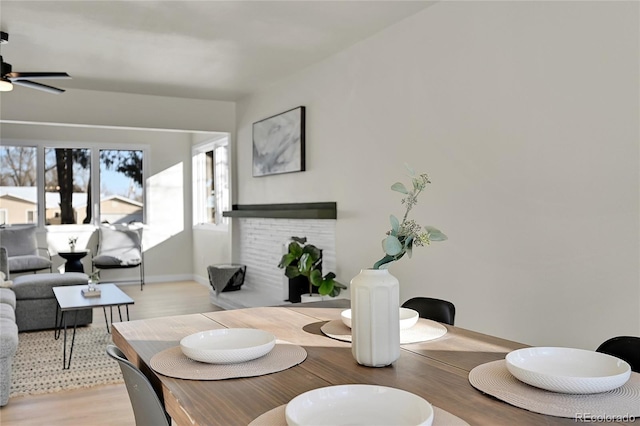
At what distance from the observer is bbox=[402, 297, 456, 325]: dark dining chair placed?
2.28 metres

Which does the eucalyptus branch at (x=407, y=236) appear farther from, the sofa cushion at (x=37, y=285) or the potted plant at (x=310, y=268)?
the sofa cushion at (x=37, y=285)

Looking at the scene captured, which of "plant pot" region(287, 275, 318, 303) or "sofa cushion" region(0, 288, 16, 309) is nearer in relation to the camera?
"sofa cushion" region(0, 288, 16, 309)

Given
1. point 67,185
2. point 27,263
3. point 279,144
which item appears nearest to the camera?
point 279,144

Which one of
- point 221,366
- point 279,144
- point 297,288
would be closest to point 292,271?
point 297,288

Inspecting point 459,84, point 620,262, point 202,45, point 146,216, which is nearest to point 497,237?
point 620,262

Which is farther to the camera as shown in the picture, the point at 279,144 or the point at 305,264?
the point at 279,144

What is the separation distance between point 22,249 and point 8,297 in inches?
109

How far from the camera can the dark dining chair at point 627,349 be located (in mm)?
1600

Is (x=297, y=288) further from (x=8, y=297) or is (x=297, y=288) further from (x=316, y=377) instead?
(x=316, y=377)

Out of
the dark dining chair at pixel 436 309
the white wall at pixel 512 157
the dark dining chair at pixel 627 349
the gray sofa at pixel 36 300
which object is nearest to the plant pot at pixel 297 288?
the white wall at pixel 512 157

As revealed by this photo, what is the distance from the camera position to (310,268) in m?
4.60

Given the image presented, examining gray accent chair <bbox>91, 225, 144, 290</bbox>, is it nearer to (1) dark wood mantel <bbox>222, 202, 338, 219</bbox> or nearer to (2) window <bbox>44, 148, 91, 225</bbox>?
(2) window <bbox>44, 148, 91, 225</bbox>

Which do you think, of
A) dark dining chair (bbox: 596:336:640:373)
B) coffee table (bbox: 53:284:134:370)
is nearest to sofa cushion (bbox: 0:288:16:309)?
coffee table (bbox: 53:284:134:370)

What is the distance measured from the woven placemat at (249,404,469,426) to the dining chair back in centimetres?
43
